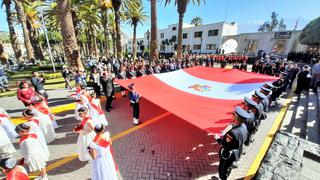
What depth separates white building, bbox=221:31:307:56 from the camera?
30281 millimetres

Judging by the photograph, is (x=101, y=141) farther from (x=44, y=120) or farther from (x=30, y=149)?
(x=44, y=120)

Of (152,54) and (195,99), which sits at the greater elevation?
(152,54)

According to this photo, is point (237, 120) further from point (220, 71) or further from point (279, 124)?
point (220, 71)

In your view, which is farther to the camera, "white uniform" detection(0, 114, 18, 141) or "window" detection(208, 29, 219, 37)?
Result: "window" detection(208, 29, 219, 37)

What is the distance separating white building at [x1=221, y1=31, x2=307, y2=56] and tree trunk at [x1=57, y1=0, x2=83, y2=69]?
81.3 feet

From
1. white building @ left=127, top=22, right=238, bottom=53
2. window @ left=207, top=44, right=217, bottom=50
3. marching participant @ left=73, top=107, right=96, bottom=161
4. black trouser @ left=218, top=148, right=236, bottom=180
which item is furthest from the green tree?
marching participant @ left=73, top=107, right=96, bottom=161

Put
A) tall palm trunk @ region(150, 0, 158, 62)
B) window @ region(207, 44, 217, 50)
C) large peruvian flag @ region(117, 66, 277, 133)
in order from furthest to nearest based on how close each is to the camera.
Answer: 1. window @ region(207, 44, 217, 50)
2. tall palm trunk @ region(150, 0, 158, 62)
3. large peruvian flag @ region(117, 66, 277, 133)

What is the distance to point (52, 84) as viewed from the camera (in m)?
11.9

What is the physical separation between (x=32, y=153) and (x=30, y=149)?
101 mm

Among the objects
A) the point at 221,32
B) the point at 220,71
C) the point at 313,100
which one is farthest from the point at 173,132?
the point at 221,32

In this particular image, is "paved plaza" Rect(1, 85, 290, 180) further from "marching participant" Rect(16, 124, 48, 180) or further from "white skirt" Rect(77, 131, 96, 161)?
"marching participant" Rect(16, 124, 48, 180)

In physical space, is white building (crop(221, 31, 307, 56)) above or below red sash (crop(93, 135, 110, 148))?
above

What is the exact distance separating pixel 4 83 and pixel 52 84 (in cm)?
267

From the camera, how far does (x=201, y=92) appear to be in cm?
618
